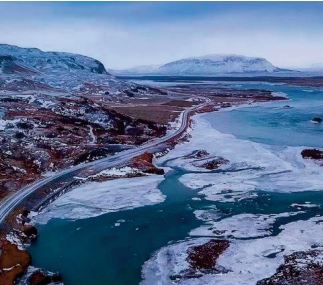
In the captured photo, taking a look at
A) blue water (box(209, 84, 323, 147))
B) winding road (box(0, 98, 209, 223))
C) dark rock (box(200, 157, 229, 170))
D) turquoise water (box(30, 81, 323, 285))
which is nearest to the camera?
turquoise water (box(30, 81, 323, 285))

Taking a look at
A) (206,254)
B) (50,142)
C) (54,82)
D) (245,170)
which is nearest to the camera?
(206,254)

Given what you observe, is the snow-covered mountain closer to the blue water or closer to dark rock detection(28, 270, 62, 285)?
the blue water

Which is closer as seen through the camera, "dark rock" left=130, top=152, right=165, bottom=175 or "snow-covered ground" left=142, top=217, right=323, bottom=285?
"snow-covered ground" left=142, top=217, right=323, bottom=285

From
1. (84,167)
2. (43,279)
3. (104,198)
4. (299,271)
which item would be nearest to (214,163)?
(84,167)

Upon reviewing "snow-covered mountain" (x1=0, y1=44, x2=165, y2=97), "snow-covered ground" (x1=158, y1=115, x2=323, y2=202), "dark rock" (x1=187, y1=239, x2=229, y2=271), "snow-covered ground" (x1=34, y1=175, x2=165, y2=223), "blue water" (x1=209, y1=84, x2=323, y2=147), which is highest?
"snow-covered mountain" (x1=0, y1=44, x2=165, y2=97)

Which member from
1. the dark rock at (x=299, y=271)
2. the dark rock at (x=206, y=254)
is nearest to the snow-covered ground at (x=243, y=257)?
the dark rock at (x=206, y=254)

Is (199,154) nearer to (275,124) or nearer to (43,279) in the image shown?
(275,124)

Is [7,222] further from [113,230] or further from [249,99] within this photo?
[249,99]

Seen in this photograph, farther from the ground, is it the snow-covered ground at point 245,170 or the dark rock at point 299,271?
the snow-covered ground at point 245,170

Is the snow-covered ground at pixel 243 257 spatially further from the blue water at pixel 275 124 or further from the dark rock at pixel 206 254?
the blue water at pixel 275 124

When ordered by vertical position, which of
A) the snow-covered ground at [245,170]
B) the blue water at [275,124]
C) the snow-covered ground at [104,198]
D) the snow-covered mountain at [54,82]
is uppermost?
the snow-covered mountain at [54,82]

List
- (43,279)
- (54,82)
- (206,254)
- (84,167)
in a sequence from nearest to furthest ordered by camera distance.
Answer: (43,279), (206,254), (84,167), (54,82)

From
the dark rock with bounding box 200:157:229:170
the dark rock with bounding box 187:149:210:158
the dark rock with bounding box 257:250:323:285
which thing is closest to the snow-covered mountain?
the dark rock with bounding box 187:149:210:158
